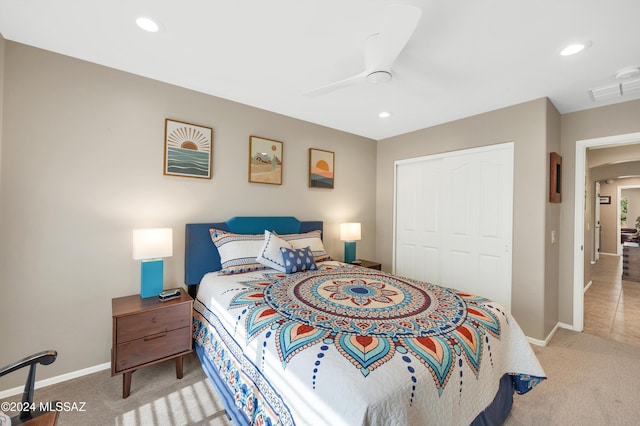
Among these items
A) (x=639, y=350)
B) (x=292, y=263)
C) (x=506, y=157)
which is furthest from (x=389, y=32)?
(x=639, y=350)

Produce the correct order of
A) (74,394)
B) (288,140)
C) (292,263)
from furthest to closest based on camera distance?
(288,140), (292,263), (74,394)

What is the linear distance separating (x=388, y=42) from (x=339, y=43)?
51 centimetres

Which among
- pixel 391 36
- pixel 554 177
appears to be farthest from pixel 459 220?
pixel 391 36

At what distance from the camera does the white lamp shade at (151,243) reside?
213 cm

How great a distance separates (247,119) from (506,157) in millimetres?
2962

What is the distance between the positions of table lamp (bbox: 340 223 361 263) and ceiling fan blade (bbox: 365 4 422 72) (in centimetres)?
224

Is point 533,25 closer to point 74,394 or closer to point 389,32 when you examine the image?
point 389,32

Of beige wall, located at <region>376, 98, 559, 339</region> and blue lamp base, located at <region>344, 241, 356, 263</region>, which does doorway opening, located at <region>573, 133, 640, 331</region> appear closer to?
beige wall, located at <region>376, 98, 559, 339</region>

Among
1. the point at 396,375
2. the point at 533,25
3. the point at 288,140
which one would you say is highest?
the point at 533,25

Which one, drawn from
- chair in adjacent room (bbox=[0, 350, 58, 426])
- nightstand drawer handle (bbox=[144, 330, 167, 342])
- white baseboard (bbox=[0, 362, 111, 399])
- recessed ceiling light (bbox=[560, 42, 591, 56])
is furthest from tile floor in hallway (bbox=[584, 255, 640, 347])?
white baseboard (bbox=[0, 362, 111, 399])

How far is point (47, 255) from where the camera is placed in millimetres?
2059

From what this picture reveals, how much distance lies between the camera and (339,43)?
190 cm

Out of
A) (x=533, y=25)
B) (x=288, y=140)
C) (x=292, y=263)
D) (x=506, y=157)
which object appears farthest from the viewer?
(x=288, y=140)

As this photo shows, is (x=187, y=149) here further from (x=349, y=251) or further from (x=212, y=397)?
(x=349, y=251)
